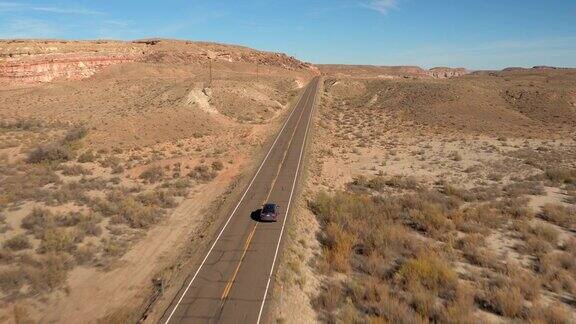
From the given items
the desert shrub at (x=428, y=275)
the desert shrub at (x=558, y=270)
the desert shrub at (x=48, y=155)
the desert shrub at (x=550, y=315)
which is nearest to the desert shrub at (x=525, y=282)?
the desert shrub at (x=558, y=270)

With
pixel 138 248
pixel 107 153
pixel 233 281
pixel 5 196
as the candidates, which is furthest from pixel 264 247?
pixel 107 153

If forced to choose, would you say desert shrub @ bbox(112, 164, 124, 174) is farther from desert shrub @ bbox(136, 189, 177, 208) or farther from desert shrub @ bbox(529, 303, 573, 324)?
desert shrub @ bbox(529, 303, 573, 324)

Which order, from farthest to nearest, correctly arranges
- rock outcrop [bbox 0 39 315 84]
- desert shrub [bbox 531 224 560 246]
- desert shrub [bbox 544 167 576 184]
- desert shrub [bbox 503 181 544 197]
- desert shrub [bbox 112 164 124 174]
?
rock outcrop [bbox 0 39 315 84] < desert shrub [bbox 112 164 124 174] < desert shrub [bbox 544 167 576 184] < desert shrub [bbox 503 181 544 197] < desert shrub [bbox 531 224 560 246]

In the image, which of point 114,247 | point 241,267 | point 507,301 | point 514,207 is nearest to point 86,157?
point 114,247

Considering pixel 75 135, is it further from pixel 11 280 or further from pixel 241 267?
pixel 241 267

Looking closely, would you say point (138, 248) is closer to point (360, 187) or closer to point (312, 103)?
point (360, 187)

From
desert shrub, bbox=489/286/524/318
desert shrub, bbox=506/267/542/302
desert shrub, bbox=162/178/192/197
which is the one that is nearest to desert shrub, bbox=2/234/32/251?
desert shrub, bbox=162/178/192/197
